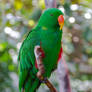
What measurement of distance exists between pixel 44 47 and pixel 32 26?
147 cm

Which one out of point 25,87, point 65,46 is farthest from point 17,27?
point 25,87

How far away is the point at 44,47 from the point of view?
1.53 m

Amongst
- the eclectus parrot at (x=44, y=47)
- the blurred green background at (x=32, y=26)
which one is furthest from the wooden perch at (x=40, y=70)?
the blurred green background at (x=32, y=26)

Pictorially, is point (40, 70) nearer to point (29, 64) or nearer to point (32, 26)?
point (29, 64)

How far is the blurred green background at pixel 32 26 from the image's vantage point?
8.50 ft

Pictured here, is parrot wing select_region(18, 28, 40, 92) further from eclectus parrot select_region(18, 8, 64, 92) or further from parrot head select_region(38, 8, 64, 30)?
parrot head select_region(38, 8, 64, 30)

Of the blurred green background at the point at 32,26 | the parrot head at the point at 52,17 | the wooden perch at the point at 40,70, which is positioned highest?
the blurred green background at the point at 32,26

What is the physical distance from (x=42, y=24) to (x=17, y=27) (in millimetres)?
1618

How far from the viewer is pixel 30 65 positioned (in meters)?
1.62

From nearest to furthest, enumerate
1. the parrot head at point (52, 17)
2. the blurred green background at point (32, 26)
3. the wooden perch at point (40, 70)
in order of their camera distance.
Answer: the wooden perch at point (40, 70), the parrot head at point (52, 17), the blurred green background at point (32, 26)

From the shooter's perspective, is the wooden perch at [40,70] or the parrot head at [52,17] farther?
the parrot head at [52,17]

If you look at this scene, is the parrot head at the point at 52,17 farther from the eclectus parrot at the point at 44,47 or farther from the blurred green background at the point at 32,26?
the blurred green background at the point at 32,26

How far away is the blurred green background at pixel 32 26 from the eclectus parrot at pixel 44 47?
72cm

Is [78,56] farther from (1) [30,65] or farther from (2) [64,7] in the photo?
(1) [30,65]
